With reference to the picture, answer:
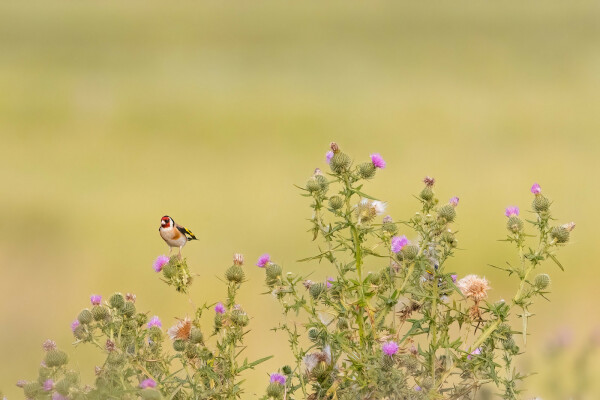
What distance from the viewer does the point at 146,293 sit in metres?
5.75

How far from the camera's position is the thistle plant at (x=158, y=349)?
1.66m

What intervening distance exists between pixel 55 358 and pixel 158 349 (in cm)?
23

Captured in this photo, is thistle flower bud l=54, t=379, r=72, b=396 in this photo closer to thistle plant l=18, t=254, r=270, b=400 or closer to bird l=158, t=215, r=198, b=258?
thistle plant l=18, t=254, r=270, b=400

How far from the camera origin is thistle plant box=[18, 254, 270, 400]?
1657mm

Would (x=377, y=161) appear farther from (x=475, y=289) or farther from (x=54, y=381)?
(x=54, y=381)

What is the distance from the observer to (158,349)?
5.96 feet

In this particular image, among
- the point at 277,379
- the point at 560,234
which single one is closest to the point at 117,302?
the point at 277,379

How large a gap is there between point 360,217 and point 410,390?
1.15 ft

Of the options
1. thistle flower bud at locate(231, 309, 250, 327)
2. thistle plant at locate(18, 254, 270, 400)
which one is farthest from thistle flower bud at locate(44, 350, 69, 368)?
thistle flower bud at locate(231, 309, 250, 327)

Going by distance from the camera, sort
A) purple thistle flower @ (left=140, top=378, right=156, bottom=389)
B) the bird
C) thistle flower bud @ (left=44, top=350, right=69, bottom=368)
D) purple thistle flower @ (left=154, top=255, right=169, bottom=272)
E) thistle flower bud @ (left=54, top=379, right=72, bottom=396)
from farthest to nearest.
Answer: the bird
purple thistle flower @ (left=154, top=255, right=169, bottom=272)
thistle flower bud @ (left=44, top=350, right=69, bottom=368)
thistle flower bud @ (left=54, top=379, right=72, bottom=396)
purple thistle flower @ (left=140, top=378, right=156, bottom=389)

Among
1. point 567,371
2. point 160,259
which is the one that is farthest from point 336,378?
point 567,371

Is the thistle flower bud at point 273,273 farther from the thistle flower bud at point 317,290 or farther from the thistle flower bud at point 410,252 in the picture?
the thistle flower bud at point 410,252

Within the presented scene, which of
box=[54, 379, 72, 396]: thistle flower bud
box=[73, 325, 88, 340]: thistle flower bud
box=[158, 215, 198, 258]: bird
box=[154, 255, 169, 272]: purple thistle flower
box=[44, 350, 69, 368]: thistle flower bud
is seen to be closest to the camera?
box=[54, 379, 72, 396]: thistle flower bud

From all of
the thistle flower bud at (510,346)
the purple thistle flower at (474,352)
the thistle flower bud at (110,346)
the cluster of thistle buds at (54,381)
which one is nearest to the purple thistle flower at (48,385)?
the cluster of thistle buds at (54,381)
